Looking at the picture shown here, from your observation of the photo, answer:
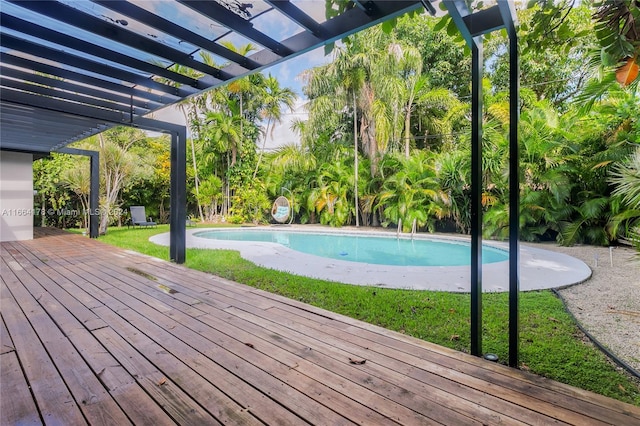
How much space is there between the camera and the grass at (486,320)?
2.03 metres

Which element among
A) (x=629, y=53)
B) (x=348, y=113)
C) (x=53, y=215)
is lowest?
(x=53, y=215)

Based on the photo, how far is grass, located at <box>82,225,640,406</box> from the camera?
2.03m

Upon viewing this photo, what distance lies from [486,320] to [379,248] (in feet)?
18.2

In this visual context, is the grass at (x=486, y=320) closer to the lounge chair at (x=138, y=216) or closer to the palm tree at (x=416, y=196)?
the palm tree at (x=416, y=196)

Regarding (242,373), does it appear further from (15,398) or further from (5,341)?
(5,341)

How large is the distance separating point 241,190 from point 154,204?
4151mm

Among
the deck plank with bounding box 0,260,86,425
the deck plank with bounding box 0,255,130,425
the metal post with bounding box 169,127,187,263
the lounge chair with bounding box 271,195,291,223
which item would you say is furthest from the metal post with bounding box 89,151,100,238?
the deck plank with bounding box 0,260,86,425

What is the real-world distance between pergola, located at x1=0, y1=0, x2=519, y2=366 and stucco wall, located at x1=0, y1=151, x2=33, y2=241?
3936 mm

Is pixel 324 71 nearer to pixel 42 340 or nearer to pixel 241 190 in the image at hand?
pixel 241 190

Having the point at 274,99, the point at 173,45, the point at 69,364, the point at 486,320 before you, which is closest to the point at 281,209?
the point at 274,99

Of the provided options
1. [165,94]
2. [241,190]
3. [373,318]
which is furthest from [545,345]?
[241,190]

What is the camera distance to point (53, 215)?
464 inches

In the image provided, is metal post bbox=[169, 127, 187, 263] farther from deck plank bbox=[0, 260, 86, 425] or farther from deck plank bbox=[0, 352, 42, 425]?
deck plank bbox=[0, 352, 42, 425]

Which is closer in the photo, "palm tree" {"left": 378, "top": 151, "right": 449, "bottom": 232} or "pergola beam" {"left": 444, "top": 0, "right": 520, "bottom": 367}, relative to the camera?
"pergola beam" {"left": 444, "top": 0, "right": 520, "bottom": 367}
